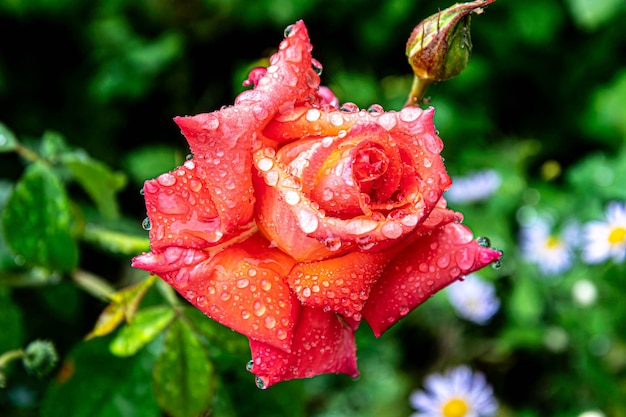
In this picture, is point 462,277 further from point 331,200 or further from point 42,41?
point 42,41

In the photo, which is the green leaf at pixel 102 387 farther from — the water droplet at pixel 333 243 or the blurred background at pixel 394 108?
the water droplet at pixel 333 243

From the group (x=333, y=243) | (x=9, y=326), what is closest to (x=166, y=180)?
(x=333, y=243)

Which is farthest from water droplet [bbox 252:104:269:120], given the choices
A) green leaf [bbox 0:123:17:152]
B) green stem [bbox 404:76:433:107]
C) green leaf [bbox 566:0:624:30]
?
green leaf [bbox 566:0:624:30]

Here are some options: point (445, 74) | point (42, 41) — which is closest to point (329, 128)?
point (445, 74)

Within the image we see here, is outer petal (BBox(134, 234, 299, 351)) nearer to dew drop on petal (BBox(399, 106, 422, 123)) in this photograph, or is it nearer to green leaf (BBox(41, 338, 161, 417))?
dew drop on petal (BBox(399, 106, 422, 123))

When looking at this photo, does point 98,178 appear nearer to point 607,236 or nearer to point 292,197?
point 292,197

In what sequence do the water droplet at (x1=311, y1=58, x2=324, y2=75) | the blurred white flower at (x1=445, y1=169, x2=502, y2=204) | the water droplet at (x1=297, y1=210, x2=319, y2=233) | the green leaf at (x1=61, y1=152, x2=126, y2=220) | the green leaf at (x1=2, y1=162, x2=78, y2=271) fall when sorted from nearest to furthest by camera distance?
the water droplet at (x1=297, y1=210, x2=319, y2=233) < the water droplet at (x1=311, y1=58, x2=324, y2=75) < the green leaf at (x1=2, y1=162, x2=78, y2=271) < the green leaf at (x1=61, y1=152, x2=126, y2=220) < the blurred white flower at (x1=445, y1=169, x2=502, y2=204)
